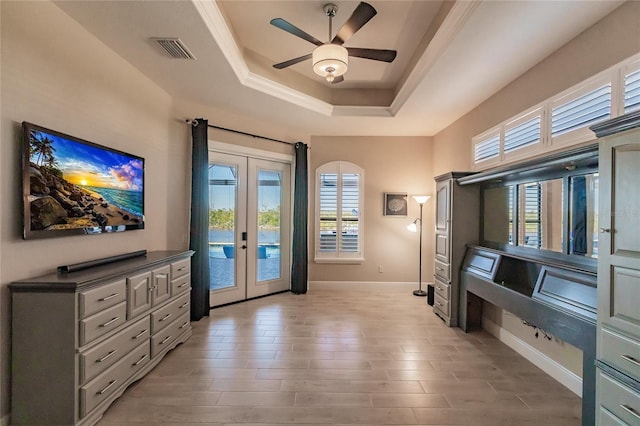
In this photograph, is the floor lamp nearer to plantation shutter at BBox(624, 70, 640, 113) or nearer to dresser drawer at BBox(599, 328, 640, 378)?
plantation shutter at BBox(624, 70, 640, 113)

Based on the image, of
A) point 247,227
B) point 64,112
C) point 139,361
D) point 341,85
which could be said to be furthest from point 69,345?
point 341,85

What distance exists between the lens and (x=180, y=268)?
3244mm

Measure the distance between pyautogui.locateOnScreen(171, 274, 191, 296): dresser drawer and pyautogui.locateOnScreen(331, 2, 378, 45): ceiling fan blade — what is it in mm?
2870

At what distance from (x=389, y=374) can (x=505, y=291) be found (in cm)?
141

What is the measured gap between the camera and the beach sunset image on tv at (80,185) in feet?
6.86

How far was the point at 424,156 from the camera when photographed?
18.3 feet

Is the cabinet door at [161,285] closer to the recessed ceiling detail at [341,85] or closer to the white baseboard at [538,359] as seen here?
the recessed ceiling detail at [341,85]


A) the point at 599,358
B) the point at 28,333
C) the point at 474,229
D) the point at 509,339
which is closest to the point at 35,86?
the point at 28,333

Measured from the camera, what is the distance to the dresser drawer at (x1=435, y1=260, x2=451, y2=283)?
389cm

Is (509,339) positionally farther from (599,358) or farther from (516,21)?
(516,21)

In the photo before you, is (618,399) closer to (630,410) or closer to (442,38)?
(630,410)

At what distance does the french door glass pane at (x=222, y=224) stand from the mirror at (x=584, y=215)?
4.15 meters

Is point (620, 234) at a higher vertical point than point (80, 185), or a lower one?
lower

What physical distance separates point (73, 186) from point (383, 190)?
14.9 feet
